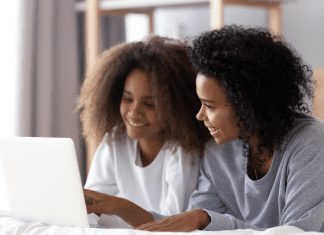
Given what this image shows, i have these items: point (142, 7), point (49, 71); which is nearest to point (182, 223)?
point (142, 7)

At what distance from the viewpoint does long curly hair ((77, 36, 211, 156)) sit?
4.19 ft

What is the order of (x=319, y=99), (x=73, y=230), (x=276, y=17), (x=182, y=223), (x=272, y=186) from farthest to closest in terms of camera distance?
1. (x=276, y=17)
2. (x=319, y=99)
3. (x=272, y=186)
4. (x=182, y=223)
5. (x=73, y=230)

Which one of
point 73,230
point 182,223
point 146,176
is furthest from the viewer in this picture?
point 146,176


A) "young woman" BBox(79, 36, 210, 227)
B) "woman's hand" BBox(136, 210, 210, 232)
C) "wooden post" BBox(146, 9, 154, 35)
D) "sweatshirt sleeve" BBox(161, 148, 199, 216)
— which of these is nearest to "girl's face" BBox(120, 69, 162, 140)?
"young woman" BBox(79, 36, 210, 227)

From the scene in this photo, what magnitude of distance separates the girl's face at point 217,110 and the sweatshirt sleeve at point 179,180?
22 cm

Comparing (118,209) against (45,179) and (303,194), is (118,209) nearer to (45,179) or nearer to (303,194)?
(45,179)

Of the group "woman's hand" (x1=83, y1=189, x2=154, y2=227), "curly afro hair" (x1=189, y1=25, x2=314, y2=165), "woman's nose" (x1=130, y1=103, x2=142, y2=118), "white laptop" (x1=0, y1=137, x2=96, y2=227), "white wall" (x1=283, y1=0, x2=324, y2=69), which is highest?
"white wall" (x1=283, y1=0, x2=324, y2=69)

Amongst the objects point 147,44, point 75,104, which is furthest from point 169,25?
point 147,44

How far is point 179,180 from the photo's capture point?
1.26m

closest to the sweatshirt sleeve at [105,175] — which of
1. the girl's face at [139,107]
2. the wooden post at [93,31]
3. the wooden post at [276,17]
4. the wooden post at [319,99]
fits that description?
the girl's face at [139,107]

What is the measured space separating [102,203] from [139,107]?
32cm

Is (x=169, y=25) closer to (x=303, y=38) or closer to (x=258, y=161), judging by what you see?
(x=303, y=38)

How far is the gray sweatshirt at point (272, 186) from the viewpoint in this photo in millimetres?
935

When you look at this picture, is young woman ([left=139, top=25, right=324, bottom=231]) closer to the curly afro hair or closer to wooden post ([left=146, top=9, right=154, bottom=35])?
the curly afro hair
